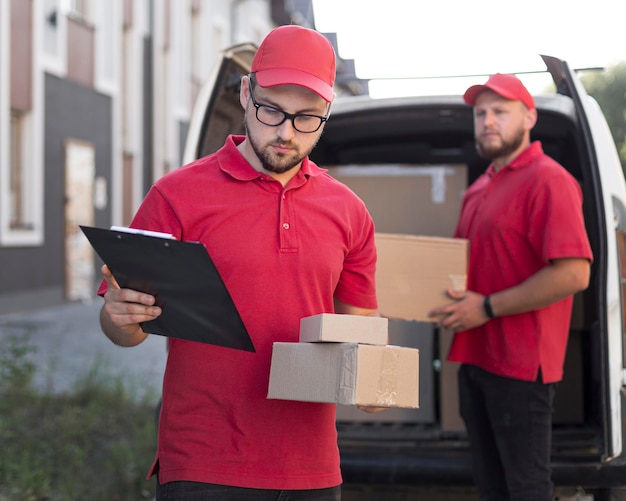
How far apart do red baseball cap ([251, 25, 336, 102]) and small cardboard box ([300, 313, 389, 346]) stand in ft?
1.94

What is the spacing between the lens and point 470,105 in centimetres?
461

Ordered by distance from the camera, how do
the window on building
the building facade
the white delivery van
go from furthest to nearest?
the window on building
the building facade
the white delivery van

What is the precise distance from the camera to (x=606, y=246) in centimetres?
396

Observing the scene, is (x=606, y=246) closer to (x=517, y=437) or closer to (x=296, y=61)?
(x=517, y=437)

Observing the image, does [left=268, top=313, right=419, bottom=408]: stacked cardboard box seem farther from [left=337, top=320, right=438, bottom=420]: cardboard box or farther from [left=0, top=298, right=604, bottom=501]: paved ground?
[left=337, top=320, right=438, bottom=420]: cardboard box

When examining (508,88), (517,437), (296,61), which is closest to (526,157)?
(508,88)

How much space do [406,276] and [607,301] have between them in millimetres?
812

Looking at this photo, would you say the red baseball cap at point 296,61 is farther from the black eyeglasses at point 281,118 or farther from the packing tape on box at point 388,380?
the packing tape on box at point 388,380

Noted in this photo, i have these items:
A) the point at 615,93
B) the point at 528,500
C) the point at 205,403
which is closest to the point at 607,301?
the point at 528,500

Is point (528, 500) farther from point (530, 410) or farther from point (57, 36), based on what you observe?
point (57, 36)

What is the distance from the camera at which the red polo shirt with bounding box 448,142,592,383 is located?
3896 mm

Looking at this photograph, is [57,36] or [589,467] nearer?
[589,467]

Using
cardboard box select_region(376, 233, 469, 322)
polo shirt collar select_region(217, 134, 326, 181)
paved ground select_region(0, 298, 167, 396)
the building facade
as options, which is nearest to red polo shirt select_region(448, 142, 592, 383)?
cardboard box select_region(376, 233, 469, 322)

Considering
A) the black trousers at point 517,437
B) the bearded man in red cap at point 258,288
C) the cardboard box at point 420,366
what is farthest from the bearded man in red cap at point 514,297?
the bearded man in red cap at point 258,288
